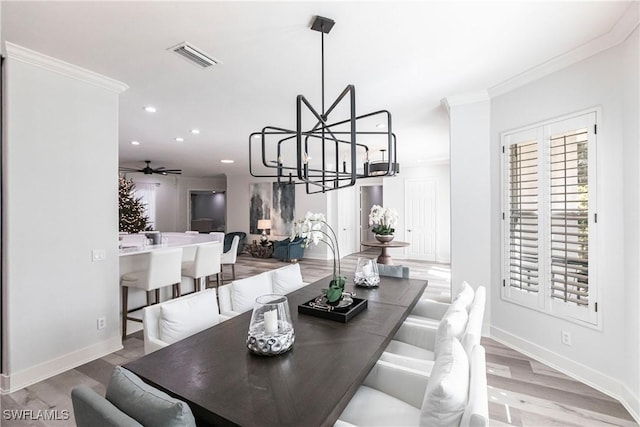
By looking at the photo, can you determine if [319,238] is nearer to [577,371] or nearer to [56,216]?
[56,216]

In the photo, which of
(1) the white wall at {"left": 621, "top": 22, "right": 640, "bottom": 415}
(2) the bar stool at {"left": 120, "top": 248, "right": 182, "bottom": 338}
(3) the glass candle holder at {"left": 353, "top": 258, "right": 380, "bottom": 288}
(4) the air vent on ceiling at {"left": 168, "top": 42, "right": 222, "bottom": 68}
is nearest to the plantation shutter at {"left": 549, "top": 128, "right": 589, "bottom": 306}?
(1) the white wall at {"left": 621, "top": 22, "right": 640, "bottom": 415}

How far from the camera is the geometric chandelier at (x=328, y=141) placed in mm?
1562

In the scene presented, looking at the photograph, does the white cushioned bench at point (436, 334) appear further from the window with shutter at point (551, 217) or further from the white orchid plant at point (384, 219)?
the white orchid plant at point (384, 219)

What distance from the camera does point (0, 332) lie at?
95.7 inches

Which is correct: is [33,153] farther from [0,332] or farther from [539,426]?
[539,426]

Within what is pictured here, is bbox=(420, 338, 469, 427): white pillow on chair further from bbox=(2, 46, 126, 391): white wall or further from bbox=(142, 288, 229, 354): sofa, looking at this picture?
bbox=(2, 46, 126, 391): white wall

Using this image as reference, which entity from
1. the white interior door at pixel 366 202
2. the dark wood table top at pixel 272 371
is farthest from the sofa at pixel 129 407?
the white interior door at pixel 366 202

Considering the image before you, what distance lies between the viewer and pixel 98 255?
115 inches

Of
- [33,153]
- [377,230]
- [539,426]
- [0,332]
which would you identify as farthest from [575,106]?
[0,332]

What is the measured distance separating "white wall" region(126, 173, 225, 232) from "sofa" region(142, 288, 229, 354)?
9.04 metres

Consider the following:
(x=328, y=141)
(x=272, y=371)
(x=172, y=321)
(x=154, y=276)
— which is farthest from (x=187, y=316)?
(x=328, y=141)

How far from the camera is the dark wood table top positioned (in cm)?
109

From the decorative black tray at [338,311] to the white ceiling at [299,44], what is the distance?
2.00 m

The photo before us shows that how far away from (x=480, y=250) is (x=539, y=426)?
1.77 m
